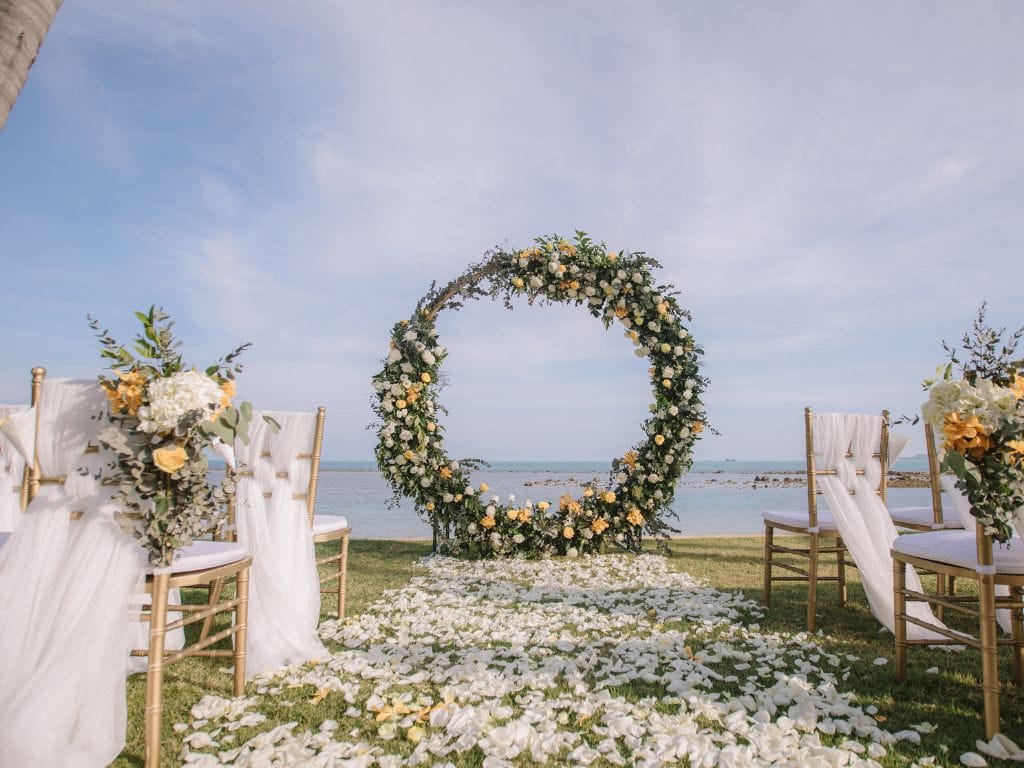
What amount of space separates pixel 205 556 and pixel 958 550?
3.23 metres

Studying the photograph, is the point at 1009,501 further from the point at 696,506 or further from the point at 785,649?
the point at 696,506

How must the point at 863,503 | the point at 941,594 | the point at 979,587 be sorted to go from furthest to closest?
the point at 941,594, the point at 863,503, the point at 979,587

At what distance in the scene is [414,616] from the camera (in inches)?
165

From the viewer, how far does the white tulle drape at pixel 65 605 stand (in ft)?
6.70

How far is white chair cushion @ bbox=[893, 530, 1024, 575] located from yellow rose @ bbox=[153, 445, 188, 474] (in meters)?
3.14

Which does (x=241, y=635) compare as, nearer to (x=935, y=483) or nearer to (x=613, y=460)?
(x=935, y=483)

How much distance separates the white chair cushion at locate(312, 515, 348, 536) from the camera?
4.15 metres

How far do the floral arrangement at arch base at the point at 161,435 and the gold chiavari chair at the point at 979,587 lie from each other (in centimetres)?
302

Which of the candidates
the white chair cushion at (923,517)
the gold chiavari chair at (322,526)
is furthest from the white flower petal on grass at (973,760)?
the gold chiavari chair at (322,526)

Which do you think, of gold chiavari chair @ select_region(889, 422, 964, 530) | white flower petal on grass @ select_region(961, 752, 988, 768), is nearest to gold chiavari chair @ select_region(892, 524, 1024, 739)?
white flower petal on grass @ select_region(961, 752, 988, 768)

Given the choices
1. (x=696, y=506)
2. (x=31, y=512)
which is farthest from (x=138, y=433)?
(x=696, y=506)

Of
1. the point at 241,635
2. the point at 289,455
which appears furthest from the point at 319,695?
the point at 289,455

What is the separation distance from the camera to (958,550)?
2674 mm

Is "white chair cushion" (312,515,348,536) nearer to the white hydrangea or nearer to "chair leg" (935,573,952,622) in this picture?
the white hydrangea
